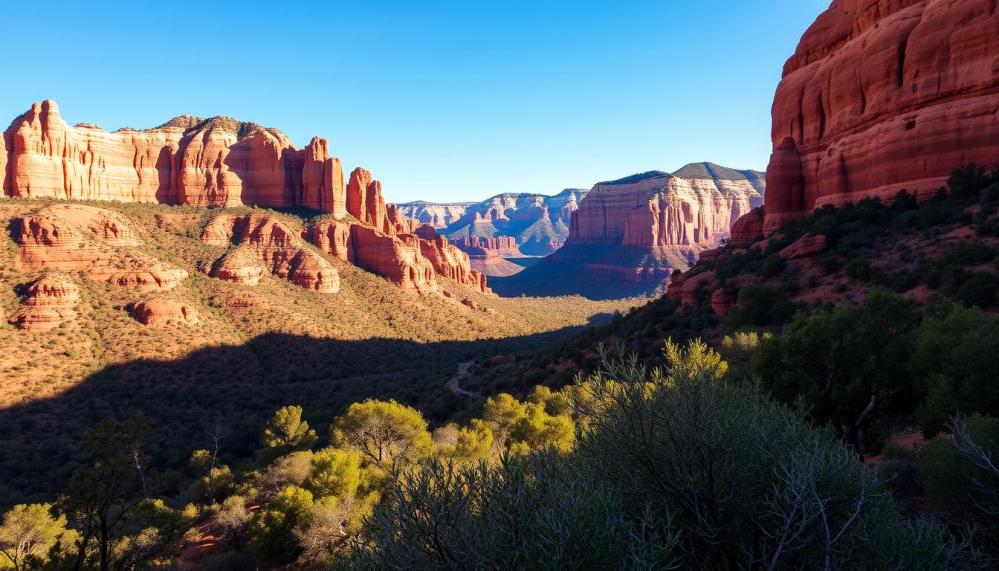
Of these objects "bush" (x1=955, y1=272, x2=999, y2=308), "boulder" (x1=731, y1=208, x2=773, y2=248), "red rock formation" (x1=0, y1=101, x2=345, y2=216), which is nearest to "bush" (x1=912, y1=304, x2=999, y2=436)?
"bush" (x1=955, y1=272, x2=999, y2=308)

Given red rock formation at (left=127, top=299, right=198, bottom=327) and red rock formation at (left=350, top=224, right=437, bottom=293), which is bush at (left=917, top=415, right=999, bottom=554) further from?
red rock formation at (left=350, top=224, right=437, bottom=293)

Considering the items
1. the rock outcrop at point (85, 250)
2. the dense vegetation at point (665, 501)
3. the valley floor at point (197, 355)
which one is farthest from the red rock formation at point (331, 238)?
the dense vegetation at point (665, 501)

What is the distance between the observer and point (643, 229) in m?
150

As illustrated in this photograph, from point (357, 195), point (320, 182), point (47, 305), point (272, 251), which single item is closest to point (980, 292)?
point (47, 305)

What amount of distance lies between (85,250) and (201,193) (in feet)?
94.4

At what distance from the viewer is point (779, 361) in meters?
16.3

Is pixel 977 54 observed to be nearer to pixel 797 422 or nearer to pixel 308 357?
pixel 797 422

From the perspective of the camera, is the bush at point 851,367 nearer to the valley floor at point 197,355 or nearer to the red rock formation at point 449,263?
the valley floor at point 197,355

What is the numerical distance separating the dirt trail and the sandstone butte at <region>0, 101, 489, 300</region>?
25823 mm

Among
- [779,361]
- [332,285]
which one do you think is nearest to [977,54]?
[779,361]

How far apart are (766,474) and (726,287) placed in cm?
2862

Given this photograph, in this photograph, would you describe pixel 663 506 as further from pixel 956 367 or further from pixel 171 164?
pixel 171 164

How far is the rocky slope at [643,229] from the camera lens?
14162 cm

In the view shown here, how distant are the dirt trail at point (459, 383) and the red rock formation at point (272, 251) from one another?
25567mm
